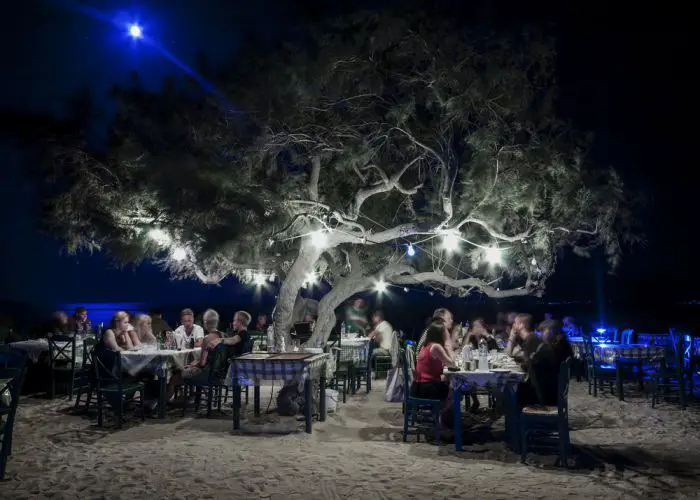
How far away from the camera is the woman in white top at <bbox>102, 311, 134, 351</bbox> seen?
8102 millimetres

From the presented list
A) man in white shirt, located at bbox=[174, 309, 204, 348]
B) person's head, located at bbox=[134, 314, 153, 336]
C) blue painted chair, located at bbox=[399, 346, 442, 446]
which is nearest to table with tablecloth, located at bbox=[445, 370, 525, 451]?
blue painted chair, located at bbox=[399, 346, 442, 446]

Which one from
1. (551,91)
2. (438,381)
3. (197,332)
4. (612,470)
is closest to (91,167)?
(197,332)

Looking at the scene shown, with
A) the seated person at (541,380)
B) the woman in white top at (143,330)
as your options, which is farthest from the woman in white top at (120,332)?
the seated person at (541,380)

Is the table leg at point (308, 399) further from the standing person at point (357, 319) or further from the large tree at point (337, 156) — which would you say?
the standing person at point (357, 319)

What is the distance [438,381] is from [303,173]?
5.32 m

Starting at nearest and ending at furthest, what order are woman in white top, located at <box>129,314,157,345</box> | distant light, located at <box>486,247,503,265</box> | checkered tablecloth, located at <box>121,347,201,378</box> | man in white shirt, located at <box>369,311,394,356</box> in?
1. checkered tablecloth, located at <box>121,347,201,378</box>
2. woman in white top, located at <box>129,314,157,345</box>
3. distant light, located at <box>486,247,503,265</box>
4. man in white shirt, located at <box>369,311,394,356</box>

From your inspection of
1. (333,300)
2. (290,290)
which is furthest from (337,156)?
(333,300)

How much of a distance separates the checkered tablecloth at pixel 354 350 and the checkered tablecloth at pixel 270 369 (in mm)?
3342

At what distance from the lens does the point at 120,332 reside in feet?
28.4

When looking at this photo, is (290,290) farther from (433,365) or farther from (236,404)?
(433,365)

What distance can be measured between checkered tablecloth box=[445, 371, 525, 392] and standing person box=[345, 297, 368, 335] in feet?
24.2

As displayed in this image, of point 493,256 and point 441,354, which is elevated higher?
point 493,256

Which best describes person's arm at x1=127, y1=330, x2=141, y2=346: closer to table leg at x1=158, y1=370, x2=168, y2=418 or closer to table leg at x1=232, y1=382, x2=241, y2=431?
table leg at x1=158, y1=370, x2=168, y2=418

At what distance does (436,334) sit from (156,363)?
405 cm
